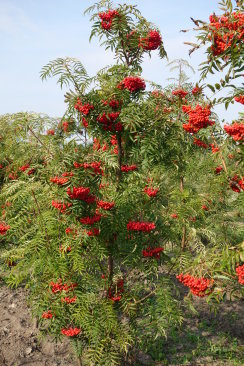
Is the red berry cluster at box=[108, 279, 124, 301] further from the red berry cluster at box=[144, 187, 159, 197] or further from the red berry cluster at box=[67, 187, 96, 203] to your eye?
the red berry cluster at box=[67, 187, 96, 203]

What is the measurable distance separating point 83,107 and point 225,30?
50.7 inches

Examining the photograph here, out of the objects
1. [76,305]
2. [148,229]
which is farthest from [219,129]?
[76,305]

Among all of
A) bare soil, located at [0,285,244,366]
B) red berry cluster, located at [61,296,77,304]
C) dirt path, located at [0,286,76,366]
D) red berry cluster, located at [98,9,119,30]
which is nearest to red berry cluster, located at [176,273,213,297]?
red berry cluster, located at [61,296,77,304]

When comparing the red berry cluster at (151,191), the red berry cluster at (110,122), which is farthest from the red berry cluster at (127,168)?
the red berry cluster at (110,122)

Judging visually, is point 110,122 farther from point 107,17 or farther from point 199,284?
point 199,284

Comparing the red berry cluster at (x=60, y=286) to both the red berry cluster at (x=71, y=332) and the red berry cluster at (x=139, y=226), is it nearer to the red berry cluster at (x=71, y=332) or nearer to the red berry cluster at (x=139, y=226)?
the red berry cluster at (x=71, y=332)

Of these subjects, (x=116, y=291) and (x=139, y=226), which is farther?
(x=116, y=291)

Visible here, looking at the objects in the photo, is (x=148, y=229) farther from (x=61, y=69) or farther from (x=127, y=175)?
(x=61, y=69)

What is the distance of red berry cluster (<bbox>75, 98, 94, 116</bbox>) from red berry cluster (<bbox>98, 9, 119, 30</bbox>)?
0.77m

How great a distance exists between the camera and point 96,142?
3.58 m

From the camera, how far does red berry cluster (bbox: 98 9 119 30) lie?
3.23 m

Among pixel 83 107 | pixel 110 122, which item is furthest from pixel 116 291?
pixel 83 107

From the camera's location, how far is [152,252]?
3.34 m

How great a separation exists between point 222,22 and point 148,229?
1784mm
